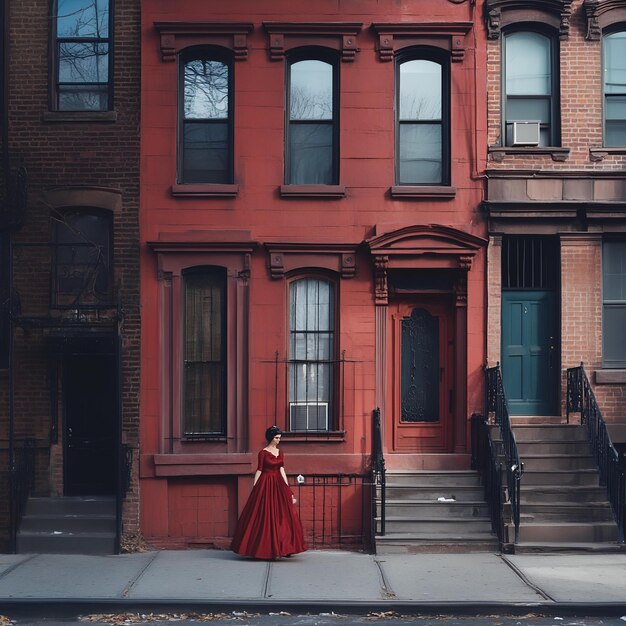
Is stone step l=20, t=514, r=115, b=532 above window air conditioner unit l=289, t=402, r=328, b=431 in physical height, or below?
below

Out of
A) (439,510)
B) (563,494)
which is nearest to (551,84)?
(563,494)

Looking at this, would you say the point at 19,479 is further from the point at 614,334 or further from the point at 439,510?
the point at 614,334

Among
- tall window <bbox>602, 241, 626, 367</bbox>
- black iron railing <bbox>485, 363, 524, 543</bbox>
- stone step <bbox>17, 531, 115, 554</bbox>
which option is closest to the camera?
black iron railing <bbox>485, 363, 524, 543</bbox>

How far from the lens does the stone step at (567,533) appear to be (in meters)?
15.3

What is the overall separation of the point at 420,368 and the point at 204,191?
403 cm

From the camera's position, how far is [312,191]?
16.6 meters

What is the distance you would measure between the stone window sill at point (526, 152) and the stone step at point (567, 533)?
5.23 m

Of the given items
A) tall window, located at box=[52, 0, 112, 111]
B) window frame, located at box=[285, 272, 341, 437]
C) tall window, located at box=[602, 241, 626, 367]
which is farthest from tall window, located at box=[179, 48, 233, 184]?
tall window, located at box=[602, 241, 626, 367]

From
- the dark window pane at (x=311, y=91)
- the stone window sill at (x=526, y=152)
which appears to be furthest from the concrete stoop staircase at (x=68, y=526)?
the stone window sill at (x=526, y=152)

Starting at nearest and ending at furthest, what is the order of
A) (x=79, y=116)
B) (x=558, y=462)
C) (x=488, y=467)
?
(x=488, y=467) → (x=558, y=462) → (x=79, y=116)

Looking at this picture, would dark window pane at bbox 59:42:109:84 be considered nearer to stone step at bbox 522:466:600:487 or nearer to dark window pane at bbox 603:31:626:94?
dark window pane at bbox 603:31:626:94

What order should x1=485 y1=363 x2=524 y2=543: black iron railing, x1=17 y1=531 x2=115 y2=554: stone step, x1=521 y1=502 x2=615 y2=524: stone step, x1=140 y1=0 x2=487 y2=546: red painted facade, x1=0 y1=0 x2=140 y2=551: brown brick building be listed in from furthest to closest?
x1=140 y1=0 x2=487 y2=546: red painted facade, x1=0 y1=0 x2=140 y2=551: brown brick building, x1=17 y1=531 x2=115 y2=554: stone step, x1=521 y1=502 x2=615 y2=524: stone step, x1=485 y1=363 x2=524 y2=543: black iron railing

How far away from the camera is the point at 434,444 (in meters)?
16.9

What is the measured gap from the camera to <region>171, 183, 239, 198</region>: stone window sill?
16531 mm
